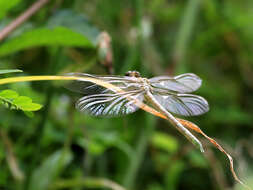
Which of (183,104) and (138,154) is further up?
(183,104)

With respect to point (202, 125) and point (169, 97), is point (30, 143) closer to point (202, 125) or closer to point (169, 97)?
point (169, 97)

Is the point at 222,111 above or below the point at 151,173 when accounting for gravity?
above

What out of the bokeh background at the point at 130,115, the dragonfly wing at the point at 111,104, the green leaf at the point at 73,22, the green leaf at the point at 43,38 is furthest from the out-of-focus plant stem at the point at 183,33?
the dragonfly wing at the point at 111,104

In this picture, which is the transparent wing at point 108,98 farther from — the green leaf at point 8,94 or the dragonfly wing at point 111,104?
the green leaf at point 8,94

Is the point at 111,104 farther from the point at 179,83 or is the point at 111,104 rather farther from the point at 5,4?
the point at 5,4

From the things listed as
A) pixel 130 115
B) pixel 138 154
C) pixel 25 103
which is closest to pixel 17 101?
pixel 25 103

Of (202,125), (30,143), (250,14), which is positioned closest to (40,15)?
(30,143)
